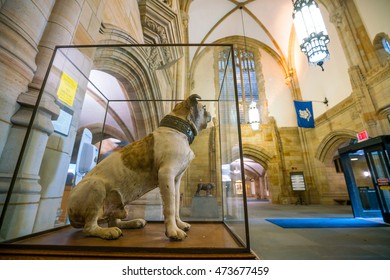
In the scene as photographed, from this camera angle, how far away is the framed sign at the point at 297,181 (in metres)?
9.38

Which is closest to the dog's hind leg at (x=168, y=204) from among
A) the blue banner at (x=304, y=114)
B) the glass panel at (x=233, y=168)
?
the glass panel at (x=233, y=168)

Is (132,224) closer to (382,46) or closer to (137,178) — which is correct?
(137,178)

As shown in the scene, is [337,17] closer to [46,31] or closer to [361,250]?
[361,250]

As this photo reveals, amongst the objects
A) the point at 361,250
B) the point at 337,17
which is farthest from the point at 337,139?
the point at 361,250

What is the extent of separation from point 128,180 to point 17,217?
0.72m

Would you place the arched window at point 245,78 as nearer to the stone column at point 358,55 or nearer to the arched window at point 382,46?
the stone column at point 358,55

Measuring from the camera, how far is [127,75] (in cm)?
327

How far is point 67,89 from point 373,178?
6.75 meters

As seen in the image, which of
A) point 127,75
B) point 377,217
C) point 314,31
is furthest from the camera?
point 314,31

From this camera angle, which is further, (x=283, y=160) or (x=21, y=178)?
(x=283, y=160)

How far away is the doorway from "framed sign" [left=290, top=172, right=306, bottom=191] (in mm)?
4179

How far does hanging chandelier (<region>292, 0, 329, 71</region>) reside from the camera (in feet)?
16.7

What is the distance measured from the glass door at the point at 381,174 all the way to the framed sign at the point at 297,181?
209 inches

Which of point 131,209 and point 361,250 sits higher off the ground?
point 131,209
